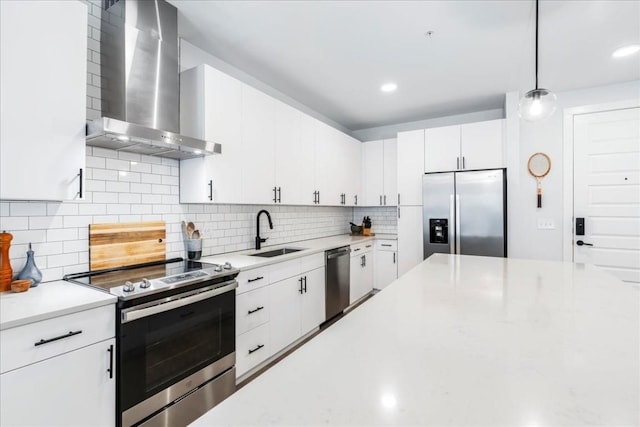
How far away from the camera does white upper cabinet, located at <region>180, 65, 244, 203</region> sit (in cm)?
231

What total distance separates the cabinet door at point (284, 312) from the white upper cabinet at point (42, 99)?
1.59 meters

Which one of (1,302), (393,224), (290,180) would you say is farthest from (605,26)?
(1,302)

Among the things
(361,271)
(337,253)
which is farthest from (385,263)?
(337,253)

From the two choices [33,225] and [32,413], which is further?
[33,225]

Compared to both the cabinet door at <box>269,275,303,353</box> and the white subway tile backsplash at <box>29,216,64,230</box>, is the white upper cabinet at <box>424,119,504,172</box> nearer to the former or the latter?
the cabinet door at <box>269,275,303,353</box>

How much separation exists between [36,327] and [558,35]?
149 inches

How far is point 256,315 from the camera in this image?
2.42m

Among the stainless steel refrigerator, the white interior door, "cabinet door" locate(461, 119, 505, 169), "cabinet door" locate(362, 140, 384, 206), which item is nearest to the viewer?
the white interior door

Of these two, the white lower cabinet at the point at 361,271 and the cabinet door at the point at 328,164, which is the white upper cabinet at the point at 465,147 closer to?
the cabinet door at the point at 328,164

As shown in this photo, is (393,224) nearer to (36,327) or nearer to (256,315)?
(256,315)

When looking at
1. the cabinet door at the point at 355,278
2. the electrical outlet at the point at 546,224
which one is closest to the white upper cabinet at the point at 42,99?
the cabinet door at the point at 355,278

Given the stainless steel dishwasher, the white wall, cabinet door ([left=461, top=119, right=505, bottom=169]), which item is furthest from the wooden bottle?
the white wall

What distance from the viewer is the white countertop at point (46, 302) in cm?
122

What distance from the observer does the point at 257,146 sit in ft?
9.14
